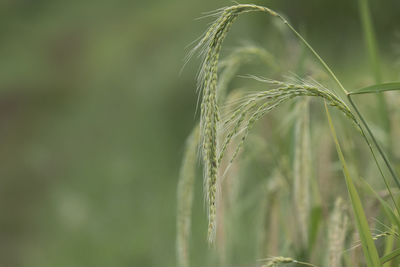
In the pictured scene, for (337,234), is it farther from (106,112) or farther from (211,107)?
(106,112)

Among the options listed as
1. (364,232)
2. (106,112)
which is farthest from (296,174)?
(106,112)

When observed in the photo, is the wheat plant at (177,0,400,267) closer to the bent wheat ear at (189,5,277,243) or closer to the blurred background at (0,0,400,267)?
the bent wheat ear at (189,5,277,243)

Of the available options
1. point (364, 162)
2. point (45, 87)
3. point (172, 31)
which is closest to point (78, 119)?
point (45, 87)

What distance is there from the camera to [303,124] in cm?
109

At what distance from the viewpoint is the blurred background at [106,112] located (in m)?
3.35

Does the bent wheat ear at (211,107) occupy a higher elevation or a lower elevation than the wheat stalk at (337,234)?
higher

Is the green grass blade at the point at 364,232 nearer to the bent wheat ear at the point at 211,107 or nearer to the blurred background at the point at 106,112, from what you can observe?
the bent wheat ear at the point at 211,107

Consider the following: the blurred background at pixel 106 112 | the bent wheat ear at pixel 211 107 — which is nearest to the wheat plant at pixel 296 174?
the bent wheat ear at pixel 211 107

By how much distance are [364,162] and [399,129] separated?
0.75 meters

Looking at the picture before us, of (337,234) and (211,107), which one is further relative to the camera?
(337,234)

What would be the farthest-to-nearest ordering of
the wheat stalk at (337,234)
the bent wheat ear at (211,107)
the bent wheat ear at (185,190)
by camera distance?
the bent wheat ear at (185,190) → the wheat stalk at (337,234) → the bent wheat ear at (211,107)

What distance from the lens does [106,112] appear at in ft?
14.5

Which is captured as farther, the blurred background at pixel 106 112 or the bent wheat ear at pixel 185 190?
the blurred background at pixel 106 112

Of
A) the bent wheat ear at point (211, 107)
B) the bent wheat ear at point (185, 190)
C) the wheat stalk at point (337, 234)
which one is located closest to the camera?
the bent wheat ear at point (211, 107)
